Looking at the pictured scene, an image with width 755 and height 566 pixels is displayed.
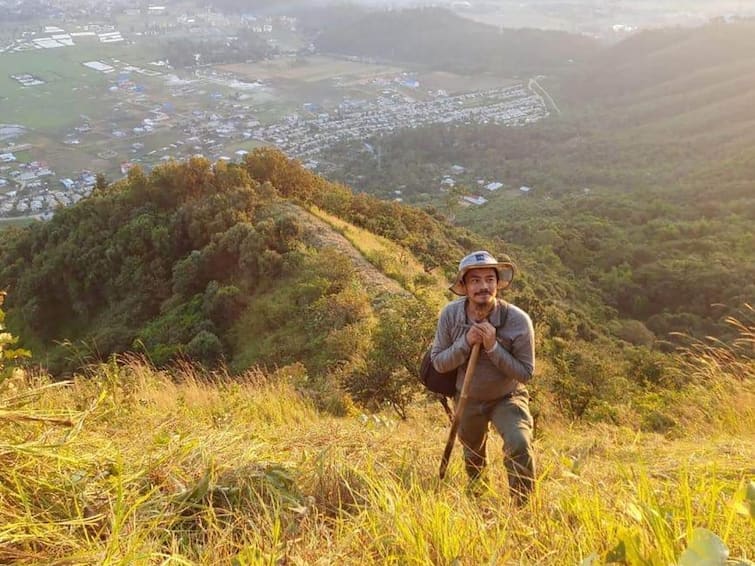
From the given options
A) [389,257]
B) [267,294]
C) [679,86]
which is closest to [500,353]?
[267,294]

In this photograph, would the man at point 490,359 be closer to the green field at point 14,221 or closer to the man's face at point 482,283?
the man's face at point 482,283

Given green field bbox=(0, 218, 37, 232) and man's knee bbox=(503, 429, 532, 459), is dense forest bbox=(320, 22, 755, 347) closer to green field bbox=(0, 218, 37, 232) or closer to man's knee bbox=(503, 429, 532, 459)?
man's knee bbox=(503, 429, 532, 459)

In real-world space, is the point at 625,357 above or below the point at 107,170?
above

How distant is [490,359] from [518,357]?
16 cm

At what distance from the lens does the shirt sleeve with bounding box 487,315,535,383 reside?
106 inches

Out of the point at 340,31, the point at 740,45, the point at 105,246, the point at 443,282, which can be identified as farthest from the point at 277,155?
the point at 340,31

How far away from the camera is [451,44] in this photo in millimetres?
94188

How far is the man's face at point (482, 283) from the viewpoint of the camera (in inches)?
106

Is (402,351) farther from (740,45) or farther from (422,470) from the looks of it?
(740,45)

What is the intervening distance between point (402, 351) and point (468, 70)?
295 ft

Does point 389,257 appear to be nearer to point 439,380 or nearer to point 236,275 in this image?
point 236,275

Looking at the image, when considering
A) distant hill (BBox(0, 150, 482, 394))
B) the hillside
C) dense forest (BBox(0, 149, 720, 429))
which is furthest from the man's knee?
distant hill (BBox(0, 150, 482, 394))

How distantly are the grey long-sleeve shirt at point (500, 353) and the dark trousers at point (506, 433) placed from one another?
2.4 inches

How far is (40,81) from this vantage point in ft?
192
